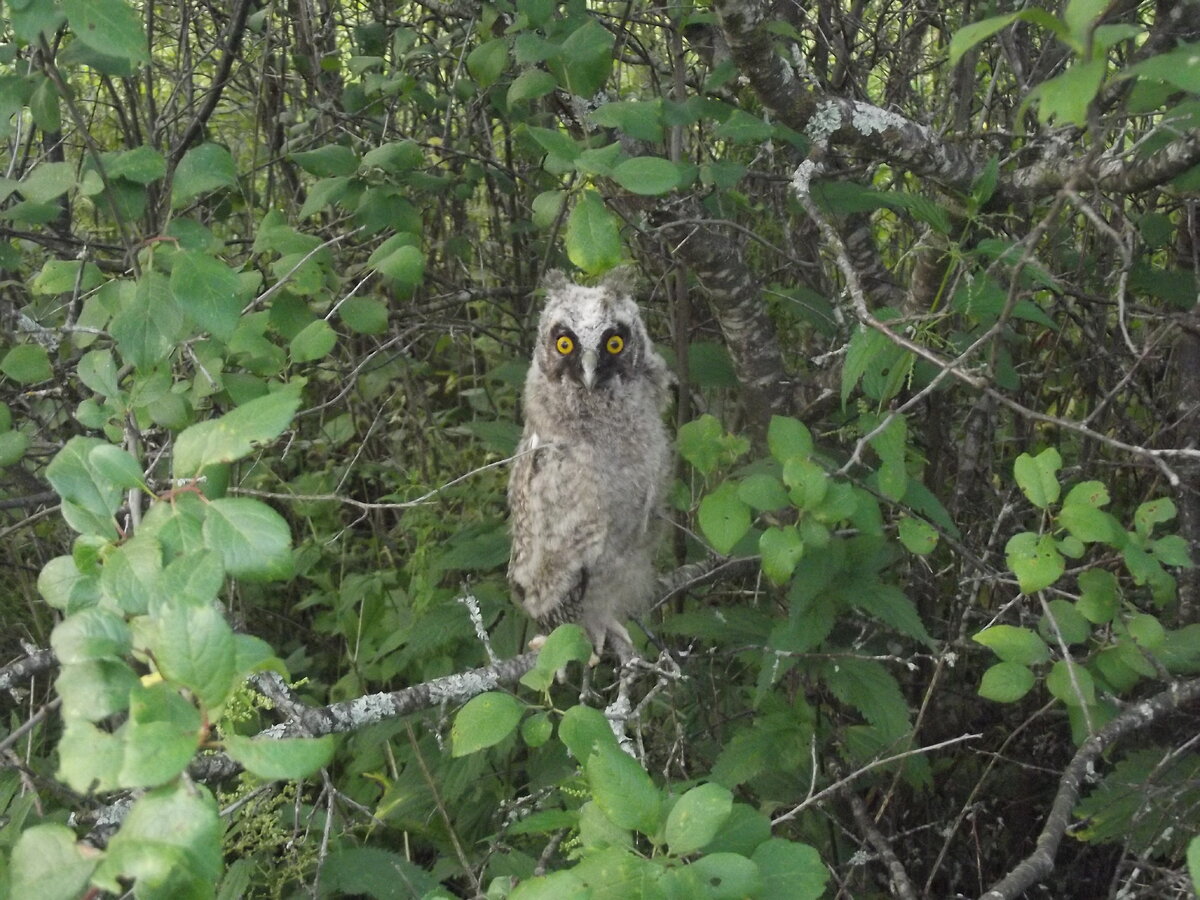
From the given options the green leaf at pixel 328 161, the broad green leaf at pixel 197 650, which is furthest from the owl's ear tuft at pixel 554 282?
the broad green leaf at pixel 197 650

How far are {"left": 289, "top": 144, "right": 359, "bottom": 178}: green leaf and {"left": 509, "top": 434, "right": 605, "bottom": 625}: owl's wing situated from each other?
2.78 feet

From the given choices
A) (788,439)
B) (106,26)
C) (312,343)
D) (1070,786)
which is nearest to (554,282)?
(312,343)

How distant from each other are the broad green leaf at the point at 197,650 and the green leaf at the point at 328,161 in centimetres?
166

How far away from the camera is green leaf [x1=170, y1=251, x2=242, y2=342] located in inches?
58.9

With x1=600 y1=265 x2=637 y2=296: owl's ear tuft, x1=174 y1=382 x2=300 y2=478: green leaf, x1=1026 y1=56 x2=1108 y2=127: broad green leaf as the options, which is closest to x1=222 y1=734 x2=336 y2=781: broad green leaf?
x1=174 y1=382 x2=300 y2=478: green leaf

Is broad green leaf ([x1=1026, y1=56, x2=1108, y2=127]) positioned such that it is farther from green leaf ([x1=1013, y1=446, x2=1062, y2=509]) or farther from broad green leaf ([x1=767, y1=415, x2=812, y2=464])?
broad green leaf ([x1=767, y1=415, x2=812, y2=464])

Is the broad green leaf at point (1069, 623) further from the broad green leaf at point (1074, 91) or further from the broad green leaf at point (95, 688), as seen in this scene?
the broad green leaf at point (95, 688)

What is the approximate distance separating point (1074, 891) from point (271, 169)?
3497 millimetres

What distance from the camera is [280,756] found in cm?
87

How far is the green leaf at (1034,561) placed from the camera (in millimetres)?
1546

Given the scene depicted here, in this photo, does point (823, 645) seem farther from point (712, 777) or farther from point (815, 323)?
point (815, 323)

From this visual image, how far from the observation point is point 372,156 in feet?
7.45

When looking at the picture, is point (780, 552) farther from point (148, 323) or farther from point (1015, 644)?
point (148, 323)

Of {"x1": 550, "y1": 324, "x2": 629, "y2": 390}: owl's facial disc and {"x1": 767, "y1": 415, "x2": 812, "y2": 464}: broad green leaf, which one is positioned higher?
{"x1": 767, "y1": 415, "x2": 812, "y2": 464}: broad green leaf
